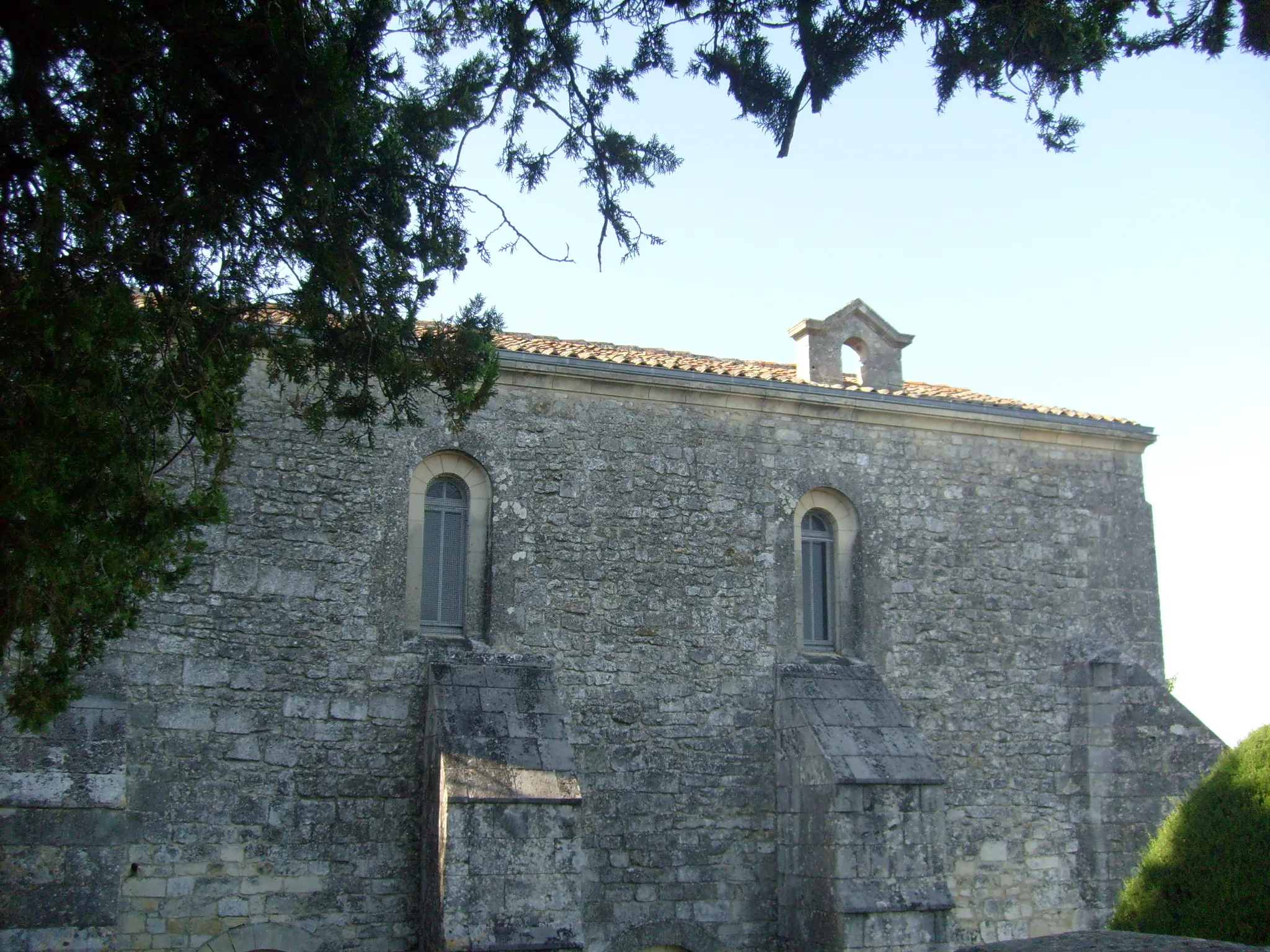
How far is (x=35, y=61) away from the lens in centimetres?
528

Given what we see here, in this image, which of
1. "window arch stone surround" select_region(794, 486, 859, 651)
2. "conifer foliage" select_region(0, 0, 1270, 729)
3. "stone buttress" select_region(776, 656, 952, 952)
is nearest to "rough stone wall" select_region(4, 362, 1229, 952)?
"window arch stone surround" select_region(794, 486, 859, 651)

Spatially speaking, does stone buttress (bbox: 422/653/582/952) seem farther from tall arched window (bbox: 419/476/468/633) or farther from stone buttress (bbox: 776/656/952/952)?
stone buttress (bbox: 776/656/952/952)

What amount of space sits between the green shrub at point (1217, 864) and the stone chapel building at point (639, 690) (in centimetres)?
211

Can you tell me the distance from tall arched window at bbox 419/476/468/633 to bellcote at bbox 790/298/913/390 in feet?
12.2

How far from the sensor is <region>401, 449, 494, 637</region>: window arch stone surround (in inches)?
381

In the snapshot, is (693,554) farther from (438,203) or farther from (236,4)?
(236,4)

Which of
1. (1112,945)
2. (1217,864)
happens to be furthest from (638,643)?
(1112,945)

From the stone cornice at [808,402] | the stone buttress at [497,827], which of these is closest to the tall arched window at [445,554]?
the stone buttress at [497,827]

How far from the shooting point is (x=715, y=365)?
446 inches

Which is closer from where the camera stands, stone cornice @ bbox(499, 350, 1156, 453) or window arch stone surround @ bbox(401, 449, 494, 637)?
window arch stone surround @ bbox(401, 449, 494, 637)

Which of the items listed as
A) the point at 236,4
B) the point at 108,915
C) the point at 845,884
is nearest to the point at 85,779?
the point at 108,915

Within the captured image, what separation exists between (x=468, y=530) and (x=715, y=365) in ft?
9.95

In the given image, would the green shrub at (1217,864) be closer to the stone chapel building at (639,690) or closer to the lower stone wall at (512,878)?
the stone chapel building at (639,690)

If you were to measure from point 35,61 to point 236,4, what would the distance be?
956 millimetres
